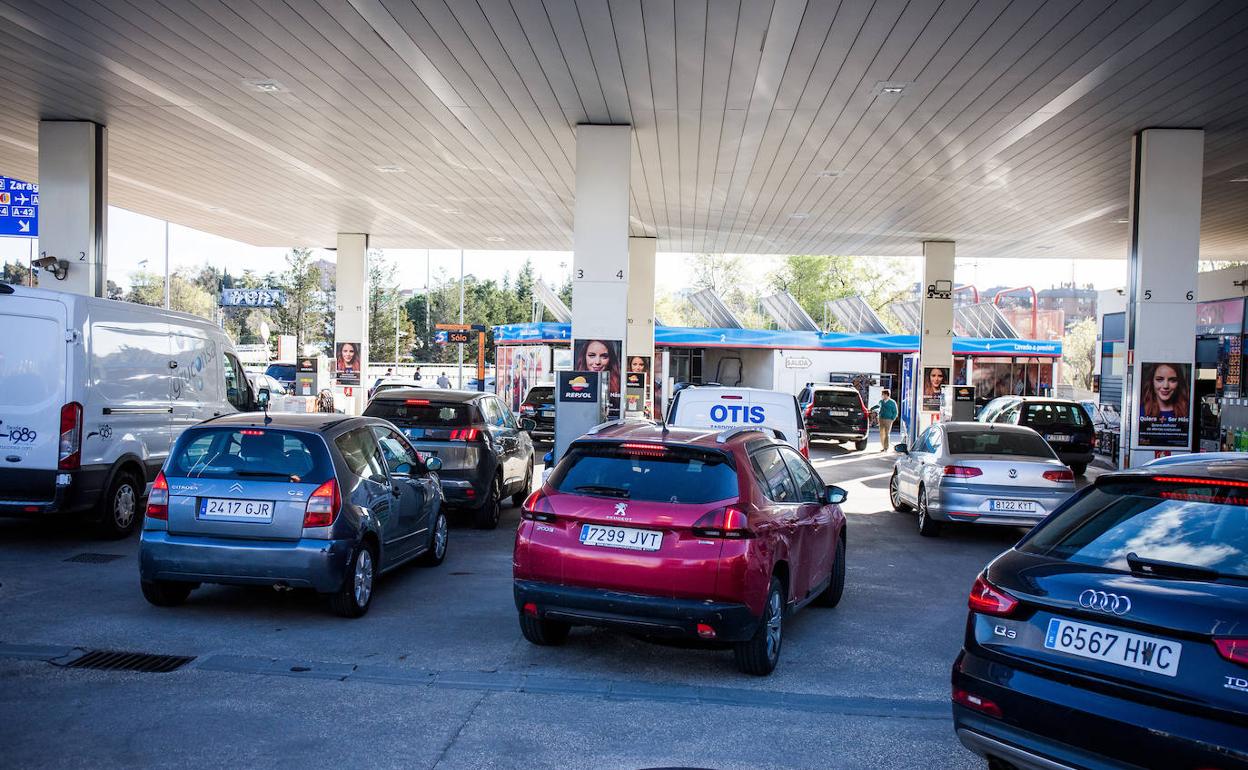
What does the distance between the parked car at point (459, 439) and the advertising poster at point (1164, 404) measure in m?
9.78

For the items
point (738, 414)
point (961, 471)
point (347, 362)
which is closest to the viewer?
point (961, 471)

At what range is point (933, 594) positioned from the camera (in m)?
8.69

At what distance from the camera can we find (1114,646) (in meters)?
3.44

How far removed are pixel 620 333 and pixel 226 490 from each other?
28.1ft

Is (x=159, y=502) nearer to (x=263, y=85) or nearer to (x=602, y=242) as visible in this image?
(x=263, y=85)

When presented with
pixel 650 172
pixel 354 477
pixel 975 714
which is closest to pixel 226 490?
pixel 354 477

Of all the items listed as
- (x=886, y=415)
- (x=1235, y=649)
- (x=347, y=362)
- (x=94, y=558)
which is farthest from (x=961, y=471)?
(x=347, y=362)

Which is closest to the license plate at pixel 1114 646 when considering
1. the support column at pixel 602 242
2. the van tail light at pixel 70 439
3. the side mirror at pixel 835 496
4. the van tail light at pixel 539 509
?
the van tail light at pixel 539 509

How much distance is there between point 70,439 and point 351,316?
64.6 ft

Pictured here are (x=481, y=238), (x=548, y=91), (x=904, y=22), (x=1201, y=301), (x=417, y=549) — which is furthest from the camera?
(x=481, y=238)

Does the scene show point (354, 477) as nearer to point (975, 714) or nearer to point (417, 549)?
point (417, 549)

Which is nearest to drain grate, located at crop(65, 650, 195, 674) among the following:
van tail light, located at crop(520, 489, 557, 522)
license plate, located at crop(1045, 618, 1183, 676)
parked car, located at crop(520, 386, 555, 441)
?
van tail light, located at crop(520, 489, 557, 522)

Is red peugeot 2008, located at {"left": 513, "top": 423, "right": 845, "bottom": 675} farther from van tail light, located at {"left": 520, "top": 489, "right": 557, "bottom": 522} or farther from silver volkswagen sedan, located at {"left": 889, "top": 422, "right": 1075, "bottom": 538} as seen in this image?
silver volkswagen sedan, located at {"left": 889, "top": 422, "right": 1075, "bottom": 538}

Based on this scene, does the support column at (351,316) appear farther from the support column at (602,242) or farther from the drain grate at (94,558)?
the drain grate at (94,558)
